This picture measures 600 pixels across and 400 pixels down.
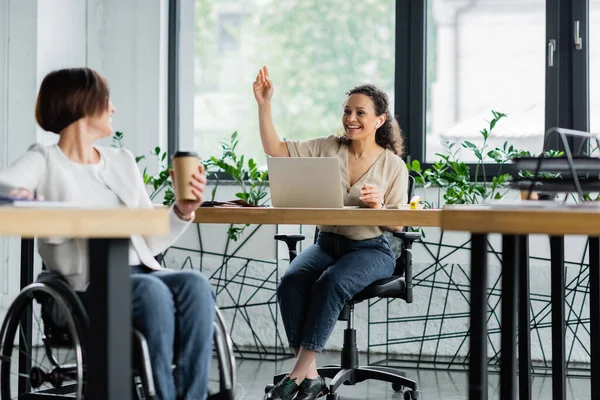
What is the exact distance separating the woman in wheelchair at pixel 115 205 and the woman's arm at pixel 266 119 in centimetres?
113

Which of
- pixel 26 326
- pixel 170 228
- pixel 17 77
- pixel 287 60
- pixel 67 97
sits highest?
pixel 287 60

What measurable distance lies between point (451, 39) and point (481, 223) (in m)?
3.13

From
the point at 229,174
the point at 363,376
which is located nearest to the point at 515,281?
the point at 363,376

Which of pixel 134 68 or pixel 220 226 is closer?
pixel 220 226

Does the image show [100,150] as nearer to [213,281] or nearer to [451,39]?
[213,281]

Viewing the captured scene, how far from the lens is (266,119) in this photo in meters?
3.43

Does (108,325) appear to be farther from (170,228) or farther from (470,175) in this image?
(470,175)

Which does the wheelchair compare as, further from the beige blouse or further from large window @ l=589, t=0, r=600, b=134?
large window @ l=589, t=0, r=600, b=134

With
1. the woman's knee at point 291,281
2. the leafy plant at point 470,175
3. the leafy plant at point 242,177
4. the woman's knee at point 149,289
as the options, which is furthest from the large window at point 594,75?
the woman's knee at point 149,289

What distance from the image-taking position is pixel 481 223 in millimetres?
1462

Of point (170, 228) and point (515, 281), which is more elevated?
point (170, 228)

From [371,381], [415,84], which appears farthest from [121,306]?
[415,84]

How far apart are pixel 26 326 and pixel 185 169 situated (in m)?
1.05

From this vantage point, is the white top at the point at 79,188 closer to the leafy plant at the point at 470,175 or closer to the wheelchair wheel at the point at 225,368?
the wheelchair wheel at the point at 225,368
